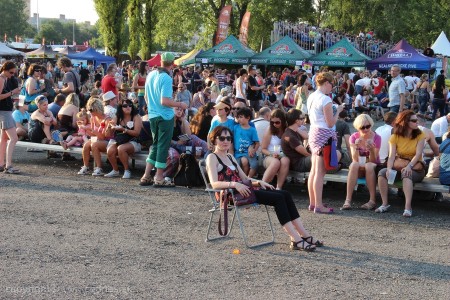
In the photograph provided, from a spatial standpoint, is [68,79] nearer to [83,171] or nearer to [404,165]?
[83,171]

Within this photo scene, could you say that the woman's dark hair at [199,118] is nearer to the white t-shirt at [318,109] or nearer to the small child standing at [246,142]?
the small child standing at [246,142]

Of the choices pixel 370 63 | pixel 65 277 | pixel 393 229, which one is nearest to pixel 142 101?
pixel 393 229

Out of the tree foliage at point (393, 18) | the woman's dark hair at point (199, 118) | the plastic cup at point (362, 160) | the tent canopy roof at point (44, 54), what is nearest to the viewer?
the plastic cup at point (362, 160)

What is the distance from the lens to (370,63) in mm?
30344

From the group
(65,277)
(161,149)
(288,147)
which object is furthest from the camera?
(161,149)

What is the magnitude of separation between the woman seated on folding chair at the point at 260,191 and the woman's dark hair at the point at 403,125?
2.47m

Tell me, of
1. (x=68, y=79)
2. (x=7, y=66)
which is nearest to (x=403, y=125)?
(x=7, y=66)

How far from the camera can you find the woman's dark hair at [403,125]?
896 centimetres

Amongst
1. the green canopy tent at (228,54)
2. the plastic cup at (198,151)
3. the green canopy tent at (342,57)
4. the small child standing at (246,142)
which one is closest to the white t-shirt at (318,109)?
the small child standing at (246,142)

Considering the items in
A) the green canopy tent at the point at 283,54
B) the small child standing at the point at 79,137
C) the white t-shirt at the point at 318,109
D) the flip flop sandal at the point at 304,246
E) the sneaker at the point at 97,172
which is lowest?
the sneaker at the point at 97,172

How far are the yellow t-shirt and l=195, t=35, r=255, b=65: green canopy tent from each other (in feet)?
78.4

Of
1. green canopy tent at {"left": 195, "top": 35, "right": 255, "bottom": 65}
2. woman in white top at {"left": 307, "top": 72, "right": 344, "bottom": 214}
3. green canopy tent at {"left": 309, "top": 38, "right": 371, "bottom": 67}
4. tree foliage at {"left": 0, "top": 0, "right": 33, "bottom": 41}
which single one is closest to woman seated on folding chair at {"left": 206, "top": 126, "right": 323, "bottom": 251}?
woman in white top at {"left": 307, "top": 72, "right": 344, "bottom": 214}

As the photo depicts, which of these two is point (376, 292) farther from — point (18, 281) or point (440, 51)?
point (440, 51)

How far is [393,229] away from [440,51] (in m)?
34.7
